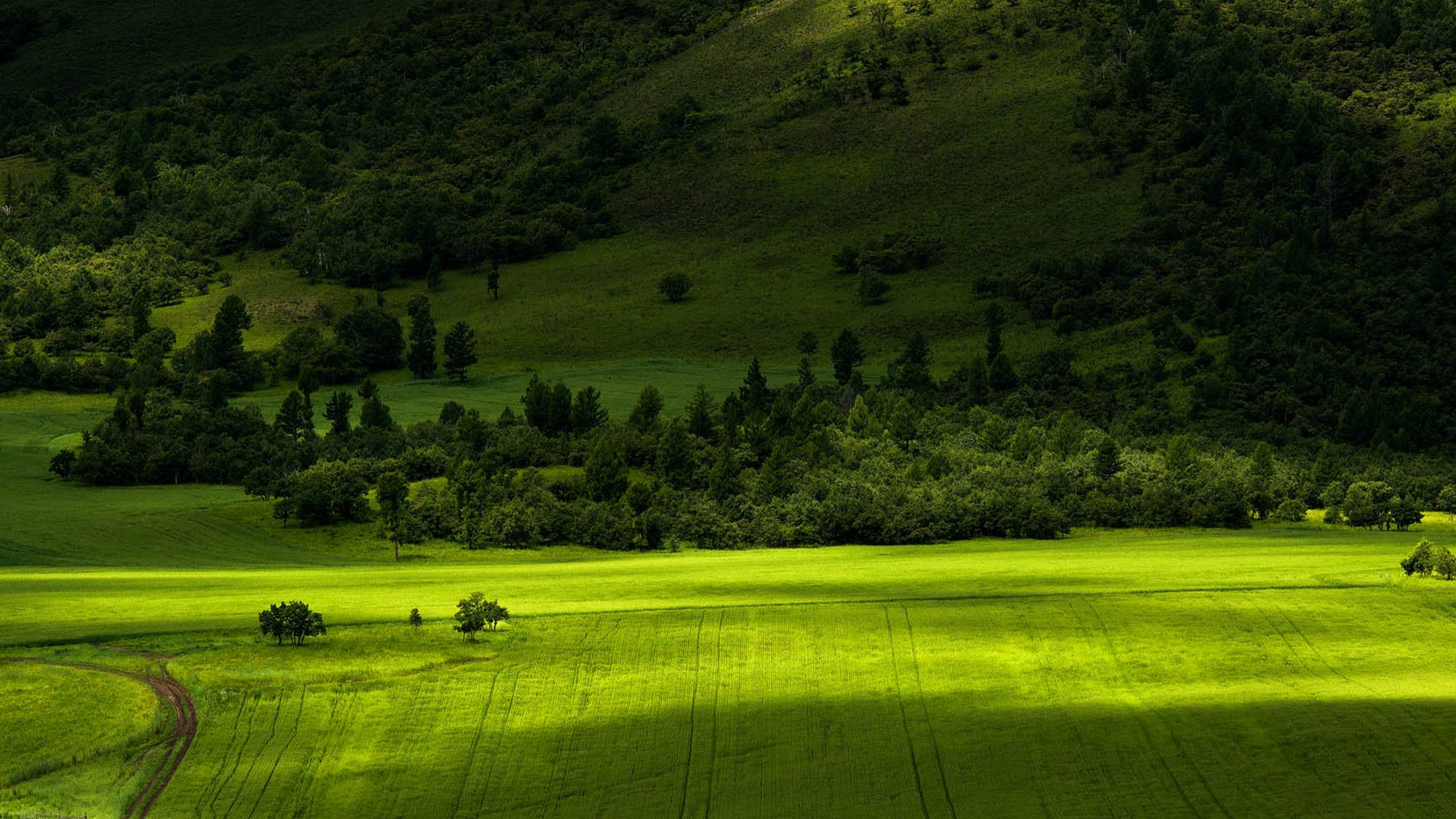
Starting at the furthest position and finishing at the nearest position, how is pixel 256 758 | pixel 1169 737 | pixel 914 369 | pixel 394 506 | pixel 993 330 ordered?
pixel 993 330 → pixel 914 369 → pixel 394 506 → pixel 256 758 → pixel 1169 737

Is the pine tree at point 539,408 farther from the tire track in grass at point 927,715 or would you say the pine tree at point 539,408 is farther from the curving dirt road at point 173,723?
the curving dirt road at point 173,723

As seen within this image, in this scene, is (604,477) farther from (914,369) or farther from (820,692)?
(820,692)

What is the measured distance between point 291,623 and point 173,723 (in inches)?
334

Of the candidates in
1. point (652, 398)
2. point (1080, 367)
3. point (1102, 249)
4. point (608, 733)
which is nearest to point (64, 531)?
point (652, 398)

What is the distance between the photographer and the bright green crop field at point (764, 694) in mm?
42938

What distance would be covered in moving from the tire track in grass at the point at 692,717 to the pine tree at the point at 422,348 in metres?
119

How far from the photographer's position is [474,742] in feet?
157

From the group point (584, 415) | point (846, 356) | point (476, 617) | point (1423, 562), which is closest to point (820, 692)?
point (476, 617)

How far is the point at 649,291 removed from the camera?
655ft

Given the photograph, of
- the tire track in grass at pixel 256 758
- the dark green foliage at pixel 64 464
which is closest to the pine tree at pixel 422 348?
the dark green foliage at pixel 64 464

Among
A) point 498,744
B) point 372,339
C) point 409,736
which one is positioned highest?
point 372,339

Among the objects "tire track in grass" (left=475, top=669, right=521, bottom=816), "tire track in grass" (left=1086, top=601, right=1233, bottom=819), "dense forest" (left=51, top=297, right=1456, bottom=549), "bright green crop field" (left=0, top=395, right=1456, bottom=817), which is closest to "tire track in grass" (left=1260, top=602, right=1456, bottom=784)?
"bright green crop field" (left=0, top=395, right=1456, bottom=817)

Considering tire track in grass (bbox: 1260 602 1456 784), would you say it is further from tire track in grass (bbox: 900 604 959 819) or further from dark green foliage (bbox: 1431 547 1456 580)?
tire track in grass (bbox: 900 604 959 819)

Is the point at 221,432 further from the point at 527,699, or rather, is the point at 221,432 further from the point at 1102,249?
the point at 1102,249
